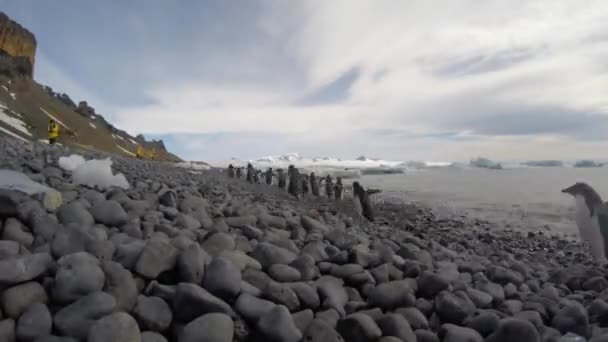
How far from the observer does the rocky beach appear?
1822 mm

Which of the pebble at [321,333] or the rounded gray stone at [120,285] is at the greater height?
the rounded gray stone at [120,285]

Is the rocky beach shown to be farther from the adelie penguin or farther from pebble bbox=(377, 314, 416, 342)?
the adelie penguin

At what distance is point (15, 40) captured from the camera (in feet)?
218

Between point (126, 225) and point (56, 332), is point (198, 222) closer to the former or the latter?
point (126, 225)

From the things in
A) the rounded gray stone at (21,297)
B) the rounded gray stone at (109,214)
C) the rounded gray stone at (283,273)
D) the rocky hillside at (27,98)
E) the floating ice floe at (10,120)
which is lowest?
the rounded gray stone at (283,273)

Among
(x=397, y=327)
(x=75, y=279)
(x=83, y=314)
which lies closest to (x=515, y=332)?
(x=397, y=327)

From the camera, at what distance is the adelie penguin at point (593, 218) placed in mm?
6518

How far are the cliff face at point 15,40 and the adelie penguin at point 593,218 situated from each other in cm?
7368

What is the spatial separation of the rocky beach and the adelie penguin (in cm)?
325

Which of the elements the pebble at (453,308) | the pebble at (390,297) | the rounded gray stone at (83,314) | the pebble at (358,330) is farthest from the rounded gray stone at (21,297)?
the pebble at (453,308)

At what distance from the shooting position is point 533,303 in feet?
9.78

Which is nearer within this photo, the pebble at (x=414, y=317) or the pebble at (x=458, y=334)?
the pebble at (x=458, y=334)

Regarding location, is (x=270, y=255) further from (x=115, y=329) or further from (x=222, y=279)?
(x=115, y=329)

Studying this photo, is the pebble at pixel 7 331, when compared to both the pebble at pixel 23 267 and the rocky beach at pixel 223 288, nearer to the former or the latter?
the rocky beach at pixel 223 288
